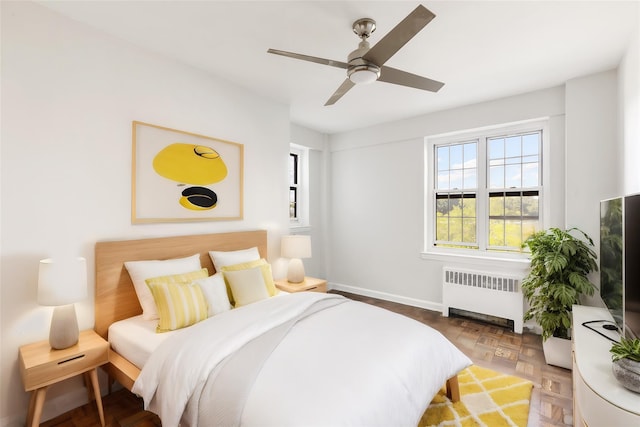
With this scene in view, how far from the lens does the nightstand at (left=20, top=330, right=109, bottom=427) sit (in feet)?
5.56

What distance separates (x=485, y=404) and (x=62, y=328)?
Result: 2.87 meters

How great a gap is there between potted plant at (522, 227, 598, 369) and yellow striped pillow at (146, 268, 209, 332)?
293cm

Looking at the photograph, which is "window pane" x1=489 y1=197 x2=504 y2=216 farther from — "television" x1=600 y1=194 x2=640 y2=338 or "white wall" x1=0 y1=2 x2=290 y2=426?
"white wall" x1=0 y1=2 x2=290 y2=426

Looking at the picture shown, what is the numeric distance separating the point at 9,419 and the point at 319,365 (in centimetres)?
204

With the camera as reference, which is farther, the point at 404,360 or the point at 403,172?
the point at 403,172

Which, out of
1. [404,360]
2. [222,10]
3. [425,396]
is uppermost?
[222,10]

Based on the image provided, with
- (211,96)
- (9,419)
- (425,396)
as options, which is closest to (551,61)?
(425,396)

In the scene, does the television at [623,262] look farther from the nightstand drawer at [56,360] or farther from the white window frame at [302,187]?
the white window frame at [302,187]

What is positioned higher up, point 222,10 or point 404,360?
point 222,10

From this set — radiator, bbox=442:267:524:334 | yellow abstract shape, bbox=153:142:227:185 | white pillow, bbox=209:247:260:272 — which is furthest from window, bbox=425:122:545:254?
yellow abstract shape, bbox=153:142:227:185

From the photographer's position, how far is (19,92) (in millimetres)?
1890

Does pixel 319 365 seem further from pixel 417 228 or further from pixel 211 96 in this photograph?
pixel 417 228

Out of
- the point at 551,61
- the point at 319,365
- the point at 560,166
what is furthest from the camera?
the point at 560,166

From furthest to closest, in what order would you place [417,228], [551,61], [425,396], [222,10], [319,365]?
[417,228] < [551,61] < [222,10] < [425,396] < [319,365]
